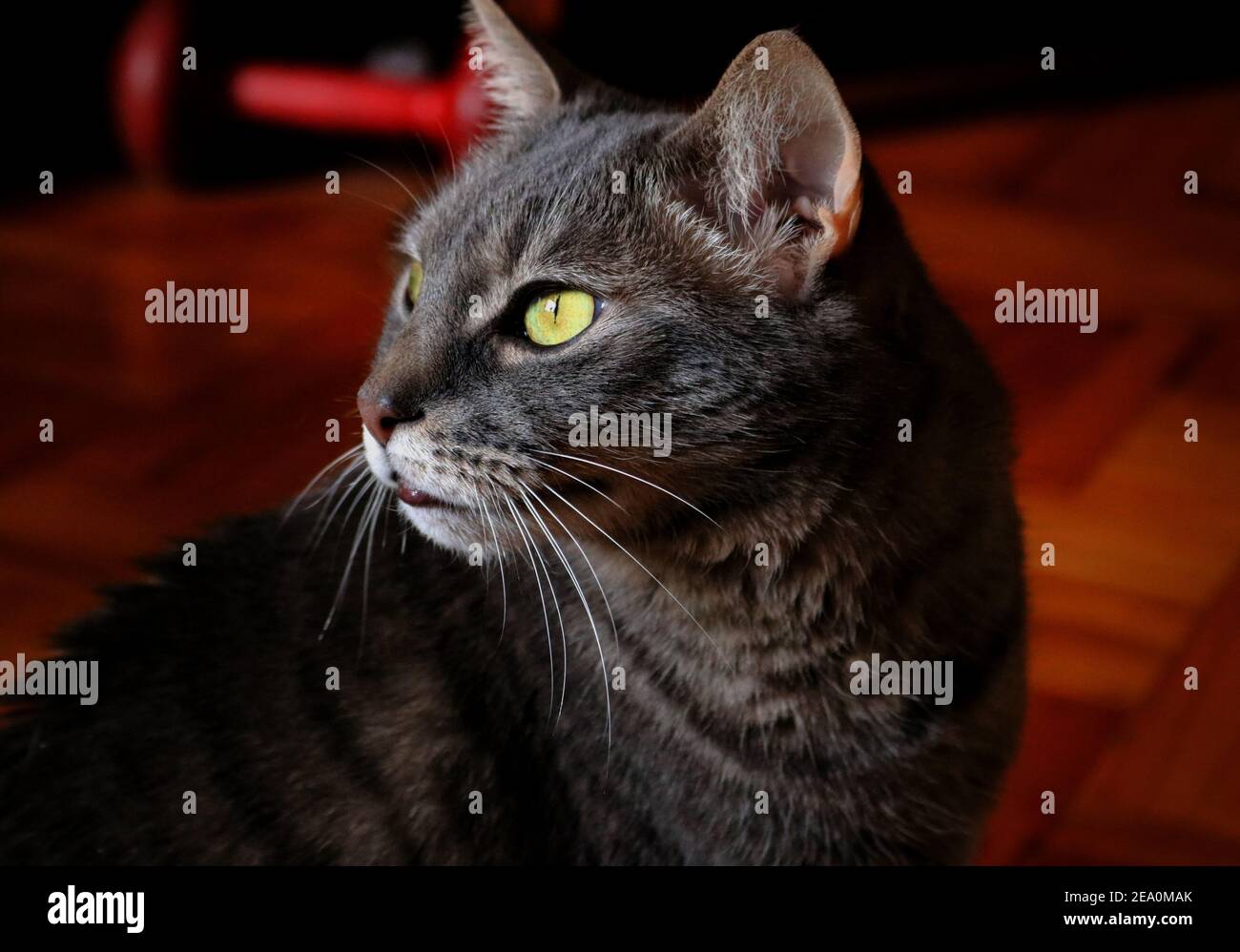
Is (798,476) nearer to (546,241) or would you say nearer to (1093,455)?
(546,241)

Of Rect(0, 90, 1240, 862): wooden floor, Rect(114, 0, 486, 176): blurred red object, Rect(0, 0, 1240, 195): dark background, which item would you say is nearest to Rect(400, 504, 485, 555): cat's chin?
Rect(0, 90, 1240, 862): wooden floor

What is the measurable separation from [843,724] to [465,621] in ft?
0.80

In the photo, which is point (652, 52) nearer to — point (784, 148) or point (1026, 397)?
point (1026, 397)

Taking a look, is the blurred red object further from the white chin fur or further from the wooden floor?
the white chin fur

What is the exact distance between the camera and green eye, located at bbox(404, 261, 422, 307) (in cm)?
92

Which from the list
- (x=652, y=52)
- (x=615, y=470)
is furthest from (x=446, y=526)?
(x=652, y=52)

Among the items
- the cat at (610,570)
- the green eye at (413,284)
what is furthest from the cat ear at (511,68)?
the green eye at (413,284)

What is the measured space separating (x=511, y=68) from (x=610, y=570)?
0.36 meters

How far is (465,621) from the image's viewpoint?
35.8 inches

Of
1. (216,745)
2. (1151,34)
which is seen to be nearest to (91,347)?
(216,745)

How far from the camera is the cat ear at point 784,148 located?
0.73m

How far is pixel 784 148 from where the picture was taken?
766mm

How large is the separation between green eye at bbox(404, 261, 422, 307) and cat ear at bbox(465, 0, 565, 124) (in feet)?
0.45
